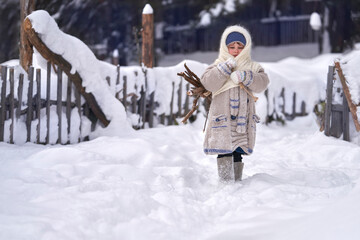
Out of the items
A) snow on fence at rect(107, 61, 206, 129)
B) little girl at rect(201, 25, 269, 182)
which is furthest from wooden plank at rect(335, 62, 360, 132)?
snow on fence at rect(107, 61, 206, 129)

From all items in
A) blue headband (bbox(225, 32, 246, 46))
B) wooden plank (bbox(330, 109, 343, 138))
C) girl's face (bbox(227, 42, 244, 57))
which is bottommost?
wooden plank (bbox(330, 109, 343, 138))

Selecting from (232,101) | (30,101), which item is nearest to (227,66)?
(232,101)

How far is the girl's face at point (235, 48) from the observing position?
181 inches

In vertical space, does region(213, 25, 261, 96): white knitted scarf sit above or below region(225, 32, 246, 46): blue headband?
below

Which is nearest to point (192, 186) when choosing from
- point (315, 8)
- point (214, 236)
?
point (214, 236)

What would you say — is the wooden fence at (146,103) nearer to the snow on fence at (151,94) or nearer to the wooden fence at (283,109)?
the snow on fence at (151,94)

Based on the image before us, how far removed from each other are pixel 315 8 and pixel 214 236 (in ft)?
53.1

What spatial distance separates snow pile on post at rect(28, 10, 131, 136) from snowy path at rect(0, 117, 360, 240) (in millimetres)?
880

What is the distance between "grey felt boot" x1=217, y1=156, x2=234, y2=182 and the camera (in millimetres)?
4504

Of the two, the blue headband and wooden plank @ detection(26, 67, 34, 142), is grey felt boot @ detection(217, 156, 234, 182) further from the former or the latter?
wooden plank @ detection(26, 67, 34, 142)

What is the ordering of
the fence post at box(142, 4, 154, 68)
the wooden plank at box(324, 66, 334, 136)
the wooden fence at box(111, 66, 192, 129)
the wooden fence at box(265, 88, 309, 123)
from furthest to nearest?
the wooden fence at box(265, 88, 309, 123)
the fence post at box(142, 4, 154, 68)
the wooden fence at box(111, 66, 192, 129)
the wooden plank at box(324, 66, 334, 136)

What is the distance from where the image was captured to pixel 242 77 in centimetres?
441

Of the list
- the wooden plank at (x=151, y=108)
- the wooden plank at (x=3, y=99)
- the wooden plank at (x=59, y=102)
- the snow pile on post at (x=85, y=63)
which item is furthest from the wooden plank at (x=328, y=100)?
the wooden plank at (x=3, y=99)

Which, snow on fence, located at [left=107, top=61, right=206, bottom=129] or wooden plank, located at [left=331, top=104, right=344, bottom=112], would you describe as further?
snow on fence, located at [left=107, top=61, right=206, bottom=129]
